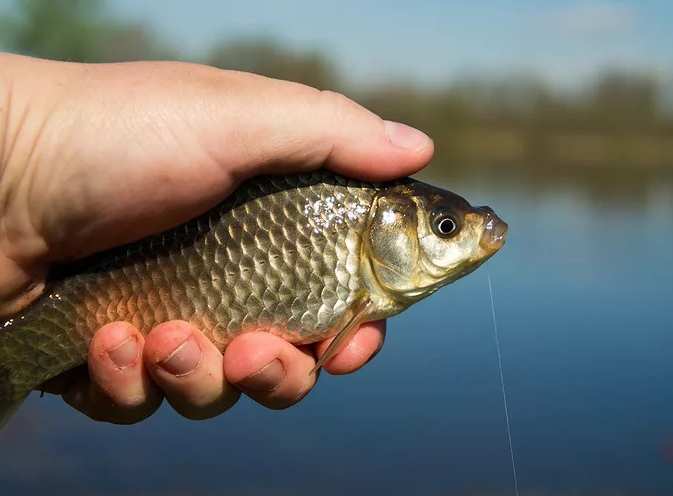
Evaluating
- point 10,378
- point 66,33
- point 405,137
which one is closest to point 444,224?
point 405,137

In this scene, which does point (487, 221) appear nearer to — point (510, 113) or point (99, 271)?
point (99, 271)

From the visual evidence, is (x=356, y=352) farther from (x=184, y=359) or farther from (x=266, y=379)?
(x=184, y=359)

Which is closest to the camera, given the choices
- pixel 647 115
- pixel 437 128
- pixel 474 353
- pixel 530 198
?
pixel 474 353

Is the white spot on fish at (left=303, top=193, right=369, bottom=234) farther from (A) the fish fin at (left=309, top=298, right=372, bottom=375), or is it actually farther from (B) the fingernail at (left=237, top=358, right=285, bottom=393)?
(B) the fingernail at (left=237, top=358, right=285, bottom=393)

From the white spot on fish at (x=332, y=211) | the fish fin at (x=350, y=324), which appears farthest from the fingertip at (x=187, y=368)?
the white spot on fish at (x=332, y=211)

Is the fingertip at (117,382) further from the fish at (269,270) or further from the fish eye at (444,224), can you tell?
the fish eye at (444,224)

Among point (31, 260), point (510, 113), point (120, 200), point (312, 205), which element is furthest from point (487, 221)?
point (510, 113)

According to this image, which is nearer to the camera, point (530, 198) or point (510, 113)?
point (530, 198)
